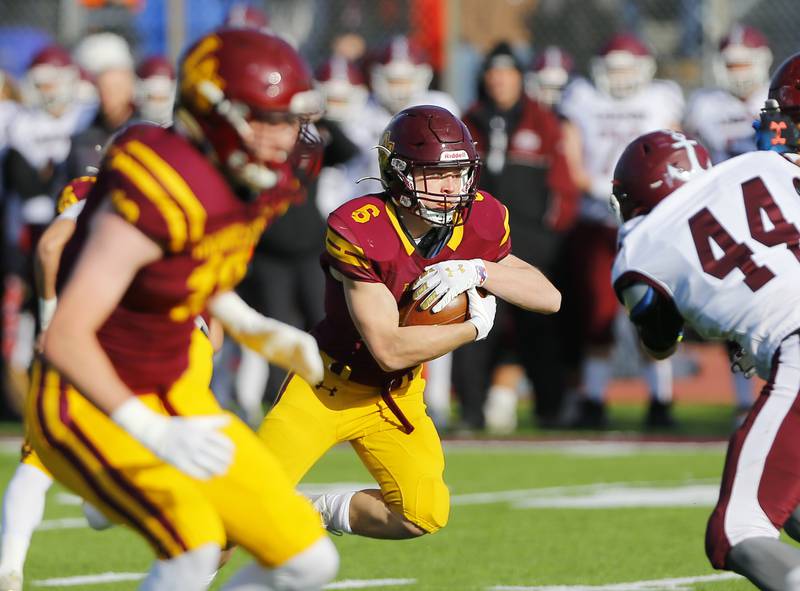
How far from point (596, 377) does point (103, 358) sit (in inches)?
254

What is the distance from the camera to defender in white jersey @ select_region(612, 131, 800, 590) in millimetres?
3564

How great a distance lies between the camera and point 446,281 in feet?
14.4

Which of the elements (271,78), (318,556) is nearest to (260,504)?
(318,556)

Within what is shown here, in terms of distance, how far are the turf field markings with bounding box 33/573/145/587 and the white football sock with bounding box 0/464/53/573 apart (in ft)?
1.20

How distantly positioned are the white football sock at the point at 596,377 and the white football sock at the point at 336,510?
4.77m

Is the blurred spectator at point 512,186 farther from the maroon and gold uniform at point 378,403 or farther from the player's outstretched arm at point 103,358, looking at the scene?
the player's outstretched arm at point 103,358

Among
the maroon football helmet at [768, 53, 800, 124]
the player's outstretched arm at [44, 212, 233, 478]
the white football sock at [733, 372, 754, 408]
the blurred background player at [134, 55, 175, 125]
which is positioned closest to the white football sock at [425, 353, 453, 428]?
the white football sock at [733, 372, 754, 408]

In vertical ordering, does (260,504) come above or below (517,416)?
above

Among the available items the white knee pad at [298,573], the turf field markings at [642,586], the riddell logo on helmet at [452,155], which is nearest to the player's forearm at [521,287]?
the riddell logo on helmet at [452,155]

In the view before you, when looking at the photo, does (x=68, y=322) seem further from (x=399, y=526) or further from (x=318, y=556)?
(x=399, y=526)

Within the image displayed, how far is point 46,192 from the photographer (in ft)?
31.1

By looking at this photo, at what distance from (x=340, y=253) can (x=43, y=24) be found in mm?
8612

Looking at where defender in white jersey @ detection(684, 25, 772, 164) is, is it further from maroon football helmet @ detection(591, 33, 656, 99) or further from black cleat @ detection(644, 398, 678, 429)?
black cleat @ detection(644, 398, 678, 429)

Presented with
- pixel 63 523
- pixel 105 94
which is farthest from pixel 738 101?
pixel 63 523
